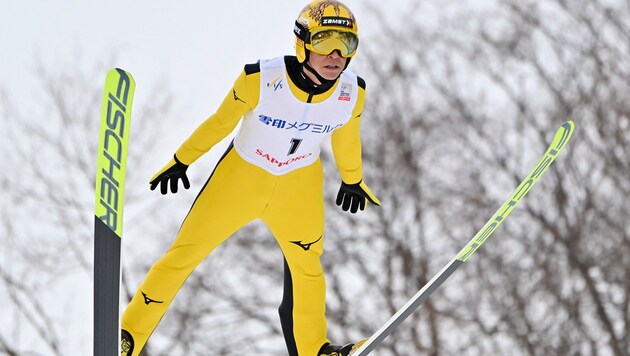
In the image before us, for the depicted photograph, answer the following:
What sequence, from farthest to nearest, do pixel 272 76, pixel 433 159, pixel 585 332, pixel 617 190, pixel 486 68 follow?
1. pixel 486 68
2. pixel 433 159
3. pixel 617 190
4. pixel 585 332
5. pixel 272 76

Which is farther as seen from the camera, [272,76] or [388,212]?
[388,212]

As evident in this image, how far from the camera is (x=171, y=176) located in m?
4.76

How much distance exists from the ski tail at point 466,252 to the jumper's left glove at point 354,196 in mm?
455

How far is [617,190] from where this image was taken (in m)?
Answer: 15.4

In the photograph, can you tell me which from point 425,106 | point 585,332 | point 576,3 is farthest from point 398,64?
point 585,332

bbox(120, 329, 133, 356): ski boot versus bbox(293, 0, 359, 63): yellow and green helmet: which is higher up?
bbox(293, 0, 359, 63): yellow and green helmet

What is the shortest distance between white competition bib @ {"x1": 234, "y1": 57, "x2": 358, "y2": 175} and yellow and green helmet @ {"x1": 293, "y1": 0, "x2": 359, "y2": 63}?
167 mm

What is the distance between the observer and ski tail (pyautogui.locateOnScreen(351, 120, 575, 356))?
491 centimetres

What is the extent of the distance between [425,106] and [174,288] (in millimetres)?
12978

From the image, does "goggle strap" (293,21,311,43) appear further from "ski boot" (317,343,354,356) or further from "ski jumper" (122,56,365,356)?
"ski boot" (317,343,354,356)

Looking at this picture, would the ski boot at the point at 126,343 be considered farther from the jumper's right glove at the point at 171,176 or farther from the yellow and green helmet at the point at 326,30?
the yellow and green helmet at the point at 326,30

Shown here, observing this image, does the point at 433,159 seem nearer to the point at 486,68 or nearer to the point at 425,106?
the point at 425,106

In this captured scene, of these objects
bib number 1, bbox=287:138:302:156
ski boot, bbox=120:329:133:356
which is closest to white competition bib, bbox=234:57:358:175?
bib number 1, bbox=287:138:302:156

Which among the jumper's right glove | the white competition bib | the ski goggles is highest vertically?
the ski goggles
